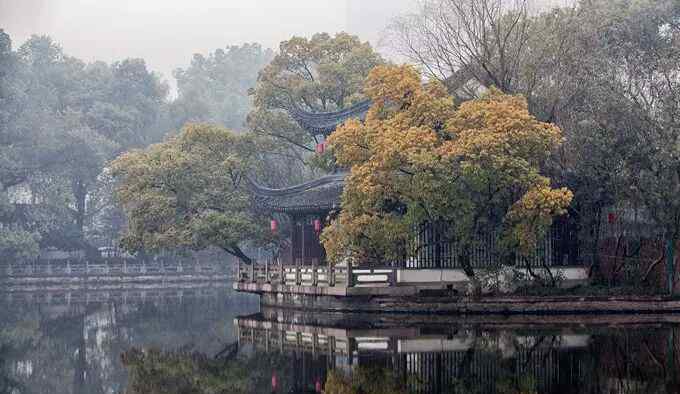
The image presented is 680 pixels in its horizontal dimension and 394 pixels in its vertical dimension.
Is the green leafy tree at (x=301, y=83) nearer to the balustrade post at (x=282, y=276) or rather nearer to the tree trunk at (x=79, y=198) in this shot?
the balustrade post at (x=282, y=276)

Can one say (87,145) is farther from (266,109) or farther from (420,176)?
(420,176)

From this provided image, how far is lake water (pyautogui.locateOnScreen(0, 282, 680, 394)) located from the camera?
1520cm

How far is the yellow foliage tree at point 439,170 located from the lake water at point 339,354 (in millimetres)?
2272

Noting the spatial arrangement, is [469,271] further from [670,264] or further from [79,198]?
[79,198]

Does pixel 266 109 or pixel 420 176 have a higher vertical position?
pixel 266 109

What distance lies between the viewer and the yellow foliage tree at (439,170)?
2584cm

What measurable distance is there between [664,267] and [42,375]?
17.9 metres

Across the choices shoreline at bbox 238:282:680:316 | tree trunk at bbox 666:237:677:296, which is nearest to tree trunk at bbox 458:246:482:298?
shoreline at bbox 238:282:680:316

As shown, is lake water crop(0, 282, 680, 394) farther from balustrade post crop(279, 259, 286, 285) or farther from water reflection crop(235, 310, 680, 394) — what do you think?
balustrade post crop(279, 259, 286, 285)

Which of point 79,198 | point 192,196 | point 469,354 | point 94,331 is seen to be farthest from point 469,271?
point 79,198

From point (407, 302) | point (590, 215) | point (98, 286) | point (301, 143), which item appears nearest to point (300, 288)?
point (407, 302)

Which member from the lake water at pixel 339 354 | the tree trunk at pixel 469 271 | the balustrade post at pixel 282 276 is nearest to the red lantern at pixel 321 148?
the balustrade post at pixel 282 276

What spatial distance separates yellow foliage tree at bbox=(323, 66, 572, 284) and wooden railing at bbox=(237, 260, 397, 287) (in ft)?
1.54

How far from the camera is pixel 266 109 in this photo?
4088 centimetres
